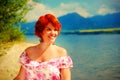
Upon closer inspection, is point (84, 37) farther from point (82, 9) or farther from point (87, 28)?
point (82, 9)

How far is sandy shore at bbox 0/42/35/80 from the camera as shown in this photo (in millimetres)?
2371

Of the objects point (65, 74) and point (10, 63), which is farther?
point (10, 63)

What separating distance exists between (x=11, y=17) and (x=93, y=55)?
2.61ft

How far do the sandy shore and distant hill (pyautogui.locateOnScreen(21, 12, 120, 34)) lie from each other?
6.9 inches

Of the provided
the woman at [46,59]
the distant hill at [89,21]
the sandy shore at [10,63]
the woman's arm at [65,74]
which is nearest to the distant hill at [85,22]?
the distant hill at [89,21]

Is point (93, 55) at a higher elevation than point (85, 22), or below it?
below

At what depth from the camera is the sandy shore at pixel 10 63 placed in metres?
2.37

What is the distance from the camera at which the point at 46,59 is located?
1.92m

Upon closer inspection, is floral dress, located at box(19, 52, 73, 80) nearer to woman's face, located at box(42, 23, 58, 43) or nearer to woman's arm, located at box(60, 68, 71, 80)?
woman's arm, located at box(60, 68, 71, 80)

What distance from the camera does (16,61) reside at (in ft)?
7.77

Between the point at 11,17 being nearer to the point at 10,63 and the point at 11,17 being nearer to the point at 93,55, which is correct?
the point at 10,63

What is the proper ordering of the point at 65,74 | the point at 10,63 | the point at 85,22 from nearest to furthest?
the point at 65,74 < the point at 10,63 < the point at 85,22

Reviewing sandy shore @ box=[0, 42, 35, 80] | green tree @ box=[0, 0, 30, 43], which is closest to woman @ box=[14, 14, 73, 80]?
sandy shore @ box=[0, 42, 35, 80]

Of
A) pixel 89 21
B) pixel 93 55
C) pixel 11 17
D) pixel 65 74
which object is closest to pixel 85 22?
pixel 89 21
